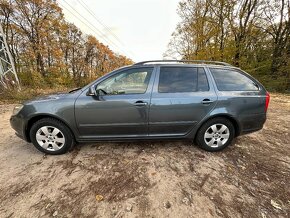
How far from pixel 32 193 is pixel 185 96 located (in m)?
2.71

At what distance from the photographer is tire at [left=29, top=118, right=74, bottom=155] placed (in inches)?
121

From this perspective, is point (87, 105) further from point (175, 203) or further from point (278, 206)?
point (278, 206)

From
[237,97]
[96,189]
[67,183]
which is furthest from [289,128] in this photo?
[67,183]

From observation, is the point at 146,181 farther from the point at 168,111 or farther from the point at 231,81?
the point at 231,81

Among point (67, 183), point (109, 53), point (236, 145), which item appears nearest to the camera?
point (67, 183)

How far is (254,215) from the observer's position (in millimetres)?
1997

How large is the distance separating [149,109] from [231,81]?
1.69 metres

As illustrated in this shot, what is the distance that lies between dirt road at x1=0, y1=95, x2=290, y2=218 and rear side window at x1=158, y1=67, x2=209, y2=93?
1.20 metres

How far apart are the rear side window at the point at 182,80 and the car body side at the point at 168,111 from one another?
0.08 meters

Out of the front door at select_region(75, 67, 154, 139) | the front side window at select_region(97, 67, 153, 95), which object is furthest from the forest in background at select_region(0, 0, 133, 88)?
the front side window at select_region(97, 67, 153, 95)

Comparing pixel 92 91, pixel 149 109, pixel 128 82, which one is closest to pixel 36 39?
pixel 92 91

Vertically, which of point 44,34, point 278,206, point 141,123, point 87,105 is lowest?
point 278,206

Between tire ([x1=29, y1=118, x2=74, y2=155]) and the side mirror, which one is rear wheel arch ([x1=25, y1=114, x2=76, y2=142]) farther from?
the side mirror

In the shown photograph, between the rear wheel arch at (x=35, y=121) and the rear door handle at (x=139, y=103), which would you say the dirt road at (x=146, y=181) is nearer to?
the rear wheel arch at (x=35, y=121)
